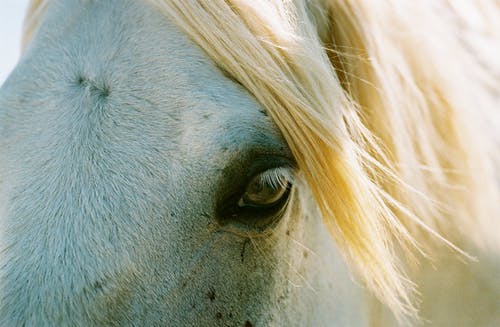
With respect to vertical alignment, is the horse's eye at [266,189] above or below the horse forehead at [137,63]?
below

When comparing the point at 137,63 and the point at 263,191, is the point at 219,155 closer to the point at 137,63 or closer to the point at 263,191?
the point at 263,191

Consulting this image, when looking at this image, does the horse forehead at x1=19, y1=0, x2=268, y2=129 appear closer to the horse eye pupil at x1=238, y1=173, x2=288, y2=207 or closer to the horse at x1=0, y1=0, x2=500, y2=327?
the horse at x1=0, y1=0, x2=500, y2=327

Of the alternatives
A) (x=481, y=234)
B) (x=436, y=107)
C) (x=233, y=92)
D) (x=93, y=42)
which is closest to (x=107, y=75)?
(x=93, y=42)

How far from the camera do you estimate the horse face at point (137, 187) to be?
38.0 inches

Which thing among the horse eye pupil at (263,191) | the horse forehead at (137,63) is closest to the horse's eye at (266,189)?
the horse eye pupil at (263,191)

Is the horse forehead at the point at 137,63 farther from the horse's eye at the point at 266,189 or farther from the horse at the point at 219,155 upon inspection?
the horse's eye at the point at 266,189

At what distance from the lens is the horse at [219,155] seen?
981 mm

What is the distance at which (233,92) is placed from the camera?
1088 mm

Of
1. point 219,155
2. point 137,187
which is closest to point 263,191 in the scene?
point 219,155

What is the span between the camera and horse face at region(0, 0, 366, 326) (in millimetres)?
965

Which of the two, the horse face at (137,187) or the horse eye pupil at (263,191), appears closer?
the horse face at (137,187)

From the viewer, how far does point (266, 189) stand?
1083 millimetres

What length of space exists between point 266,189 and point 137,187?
22 centimetres

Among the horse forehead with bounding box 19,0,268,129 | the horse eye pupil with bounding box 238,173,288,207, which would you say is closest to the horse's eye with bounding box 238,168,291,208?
the horse eye pupil with bounding box 238,173,288,207
